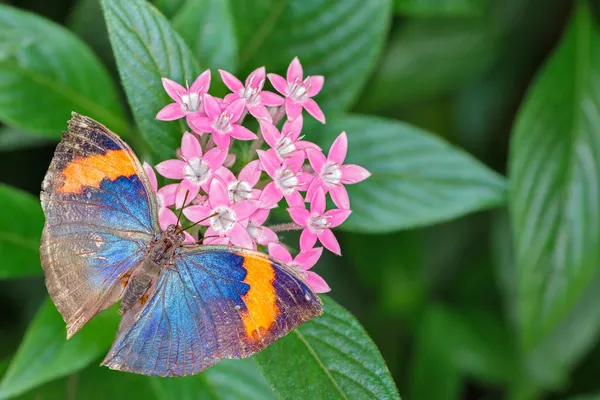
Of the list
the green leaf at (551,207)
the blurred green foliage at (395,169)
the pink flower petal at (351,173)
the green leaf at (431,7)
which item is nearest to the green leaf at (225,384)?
the blurred green foliage at (395,169)

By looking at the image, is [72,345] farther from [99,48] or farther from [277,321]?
[99,48]

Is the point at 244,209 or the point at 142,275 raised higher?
the point at 244,209

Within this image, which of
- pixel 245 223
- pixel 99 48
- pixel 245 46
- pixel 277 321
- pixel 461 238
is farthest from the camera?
pixel 461 238

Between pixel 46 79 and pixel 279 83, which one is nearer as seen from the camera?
pixel 279 83

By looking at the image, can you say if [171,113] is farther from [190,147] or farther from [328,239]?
[328,239]

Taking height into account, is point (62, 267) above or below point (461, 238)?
above

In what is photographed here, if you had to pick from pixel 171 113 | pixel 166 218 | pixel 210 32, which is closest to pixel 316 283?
pixel 166 218

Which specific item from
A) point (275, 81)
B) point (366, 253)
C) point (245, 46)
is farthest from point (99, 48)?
point (366, 253)
